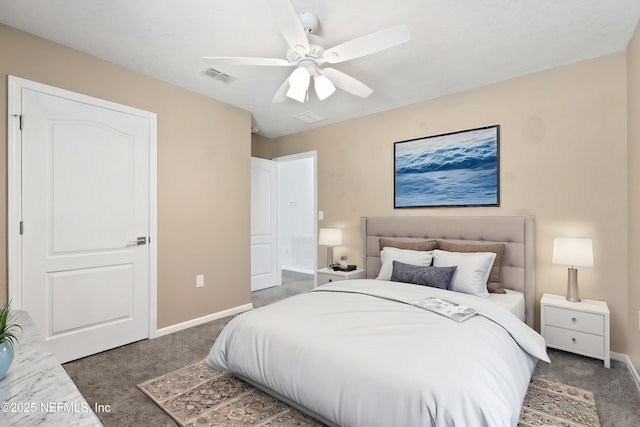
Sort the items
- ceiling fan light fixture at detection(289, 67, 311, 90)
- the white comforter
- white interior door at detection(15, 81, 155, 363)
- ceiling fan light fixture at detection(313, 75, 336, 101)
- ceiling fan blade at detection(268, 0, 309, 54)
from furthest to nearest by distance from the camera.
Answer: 1. white interior door at detection(15, 81, 155, 363)
2. ceiling fan light fixture at detection(313, 75, 336, 101)
3. ceiling fan light fixture at detection(289, 67, 311, 90)
4. ceiling fan blade at detection(268, 0, 309, 54)
5. the white comforter

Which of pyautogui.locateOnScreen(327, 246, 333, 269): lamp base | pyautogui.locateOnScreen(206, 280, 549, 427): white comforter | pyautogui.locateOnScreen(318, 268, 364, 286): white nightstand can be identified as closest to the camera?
pyautogui.locateOnScreen(206, 280, 549, 427): white comforter

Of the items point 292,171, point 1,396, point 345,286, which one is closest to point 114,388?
point 1,396

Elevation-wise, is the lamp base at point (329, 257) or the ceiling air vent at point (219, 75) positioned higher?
the ceiling air vent at point (219, 75)

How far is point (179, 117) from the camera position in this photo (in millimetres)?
3297

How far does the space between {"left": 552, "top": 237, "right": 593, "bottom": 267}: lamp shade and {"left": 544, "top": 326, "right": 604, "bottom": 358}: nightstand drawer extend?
1.82 feet

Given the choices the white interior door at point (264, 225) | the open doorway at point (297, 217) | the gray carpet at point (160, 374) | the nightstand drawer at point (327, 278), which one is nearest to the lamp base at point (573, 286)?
the gray carpet at point (160, 374)

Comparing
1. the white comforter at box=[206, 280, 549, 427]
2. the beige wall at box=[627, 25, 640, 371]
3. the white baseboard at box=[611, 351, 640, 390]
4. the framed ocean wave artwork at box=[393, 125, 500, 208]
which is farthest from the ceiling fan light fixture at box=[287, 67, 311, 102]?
the white baseboard at box=[611, 351, 640, 390]

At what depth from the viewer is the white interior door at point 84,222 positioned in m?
2.40

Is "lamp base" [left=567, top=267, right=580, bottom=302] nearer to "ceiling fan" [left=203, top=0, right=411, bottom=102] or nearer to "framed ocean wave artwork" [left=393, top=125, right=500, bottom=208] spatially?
"framed ocean wave artwork" [left=393, top=125, right=500, bottom=208]

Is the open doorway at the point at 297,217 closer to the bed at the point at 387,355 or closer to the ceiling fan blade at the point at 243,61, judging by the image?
the bed at the point at 387,355

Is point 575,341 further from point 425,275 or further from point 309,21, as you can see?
point 309,21

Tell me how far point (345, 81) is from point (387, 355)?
190cm

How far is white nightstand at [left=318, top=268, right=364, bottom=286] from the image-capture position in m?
3.75

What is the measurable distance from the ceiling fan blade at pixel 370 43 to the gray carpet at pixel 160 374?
2409 mm
